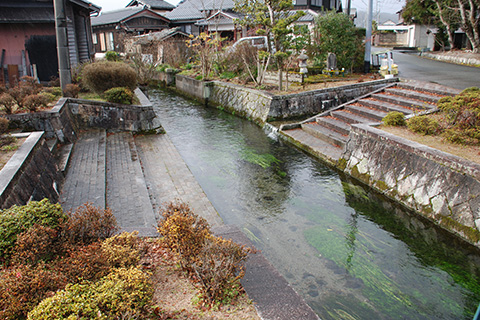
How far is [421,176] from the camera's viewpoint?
25.0 feet

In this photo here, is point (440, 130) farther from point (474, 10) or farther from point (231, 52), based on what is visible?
point (474, 10)

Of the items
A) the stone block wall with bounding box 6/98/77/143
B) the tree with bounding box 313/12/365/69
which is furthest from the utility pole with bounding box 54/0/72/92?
the tree with bounding box 313/12/365/69

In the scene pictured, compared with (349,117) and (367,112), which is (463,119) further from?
(349,117)

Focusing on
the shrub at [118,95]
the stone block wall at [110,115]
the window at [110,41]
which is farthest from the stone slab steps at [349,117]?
the window at [110,41]

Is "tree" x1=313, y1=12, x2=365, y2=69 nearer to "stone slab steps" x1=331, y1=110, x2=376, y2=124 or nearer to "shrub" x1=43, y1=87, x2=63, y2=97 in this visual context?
"stone slab steps" x1=331, y1=110, x2=376, y2=124

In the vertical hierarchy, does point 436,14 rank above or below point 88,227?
above

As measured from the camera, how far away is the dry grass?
7.48 m

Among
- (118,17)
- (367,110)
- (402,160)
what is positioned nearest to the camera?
(402,160)

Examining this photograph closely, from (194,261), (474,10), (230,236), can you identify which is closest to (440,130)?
(230,236)

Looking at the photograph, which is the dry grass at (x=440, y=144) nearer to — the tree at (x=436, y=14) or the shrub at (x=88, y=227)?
the shrub at (x=88, y=227)

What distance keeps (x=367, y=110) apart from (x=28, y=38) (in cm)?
1572

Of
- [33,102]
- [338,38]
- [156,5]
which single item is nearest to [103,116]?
[33,102]

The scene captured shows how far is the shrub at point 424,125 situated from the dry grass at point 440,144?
0.14 metres

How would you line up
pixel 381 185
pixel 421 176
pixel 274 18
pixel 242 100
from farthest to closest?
pixel 242 100 < pixel 274 18 < pixel 381 185 < pixel 421 176
